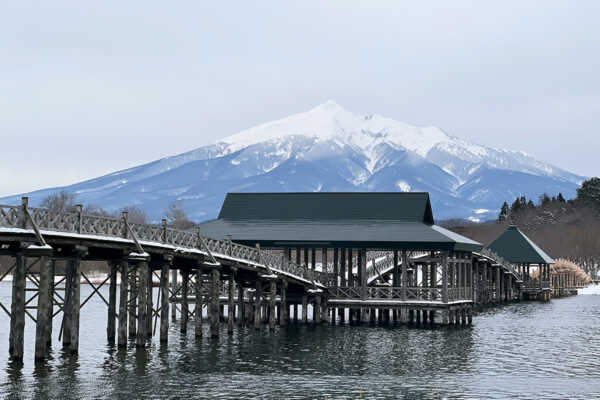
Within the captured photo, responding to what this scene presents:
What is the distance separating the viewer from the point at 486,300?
96562mm

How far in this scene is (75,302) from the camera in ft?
140

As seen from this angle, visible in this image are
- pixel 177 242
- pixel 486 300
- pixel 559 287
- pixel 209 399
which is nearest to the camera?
pixel 209 399

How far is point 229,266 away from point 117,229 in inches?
505

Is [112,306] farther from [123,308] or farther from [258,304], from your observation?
[258,304]

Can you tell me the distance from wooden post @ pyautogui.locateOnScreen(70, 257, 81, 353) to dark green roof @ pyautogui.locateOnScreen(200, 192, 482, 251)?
22917 mm

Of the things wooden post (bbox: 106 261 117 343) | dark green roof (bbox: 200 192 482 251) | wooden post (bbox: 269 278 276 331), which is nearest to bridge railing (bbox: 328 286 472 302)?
dark green roof (bbox: 200 192 482 251)

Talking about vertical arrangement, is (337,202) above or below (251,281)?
above

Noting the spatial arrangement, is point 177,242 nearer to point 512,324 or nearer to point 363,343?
point 363,343

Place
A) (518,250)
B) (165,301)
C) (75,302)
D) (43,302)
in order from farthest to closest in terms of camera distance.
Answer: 1. (518,250)
2. (165,301)
3. (75,302)
4. (43,302)

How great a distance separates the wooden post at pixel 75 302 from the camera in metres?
42.5

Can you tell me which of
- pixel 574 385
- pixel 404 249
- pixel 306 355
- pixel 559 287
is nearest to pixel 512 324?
pixel 404 249

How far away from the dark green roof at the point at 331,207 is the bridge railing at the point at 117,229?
30.8ft

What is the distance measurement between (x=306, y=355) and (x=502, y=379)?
11.0 metres

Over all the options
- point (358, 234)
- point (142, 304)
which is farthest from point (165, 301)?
point (358, 234)
